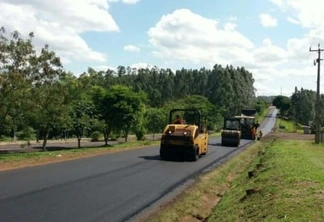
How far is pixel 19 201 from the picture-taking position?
11570 mm

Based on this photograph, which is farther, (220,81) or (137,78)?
(137,78)

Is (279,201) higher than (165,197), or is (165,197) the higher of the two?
(279,201)

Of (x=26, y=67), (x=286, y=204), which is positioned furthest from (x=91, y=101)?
(x=286, y=204)

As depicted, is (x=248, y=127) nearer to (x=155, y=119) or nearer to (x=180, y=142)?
(x=155, y=119)

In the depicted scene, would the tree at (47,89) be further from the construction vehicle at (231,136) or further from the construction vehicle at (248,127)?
the construction vehicle at (248,127)

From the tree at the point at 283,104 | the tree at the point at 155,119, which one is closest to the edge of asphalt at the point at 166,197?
the tree at the point at 155,119

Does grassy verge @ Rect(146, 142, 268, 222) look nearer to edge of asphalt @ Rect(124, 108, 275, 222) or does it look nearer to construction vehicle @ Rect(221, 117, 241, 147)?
edge of asphalt @ Rect(124, 108, 275, 222)

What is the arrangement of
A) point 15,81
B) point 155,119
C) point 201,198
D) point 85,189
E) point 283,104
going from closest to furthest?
point 85,189, point 201,198, point 15,81, point 155,119, point 283,104

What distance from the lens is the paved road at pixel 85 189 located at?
10609mm

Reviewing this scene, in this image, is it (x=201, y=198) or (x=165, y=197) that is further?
(x=201, y=198)

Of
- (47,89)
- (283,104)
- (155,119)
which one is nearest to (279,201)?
(47,89)

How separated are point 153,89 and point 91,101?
85964 millimetres

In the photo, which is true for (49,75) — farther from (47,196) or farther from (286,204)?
(286,204)

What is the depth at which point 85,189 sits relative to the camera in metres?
13.9
